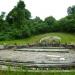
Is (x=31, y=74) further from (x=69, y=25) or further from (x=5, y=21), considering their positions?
(x=5, y=21)

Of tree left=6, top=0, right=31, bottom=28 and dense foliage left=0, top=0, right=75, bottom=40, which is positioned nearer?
dense foliage left=0, top=0, right=75, bottom=40

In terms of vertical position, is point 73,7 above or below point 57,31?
above

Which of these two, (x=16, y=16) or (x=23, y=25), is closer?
(x=23, y=25)

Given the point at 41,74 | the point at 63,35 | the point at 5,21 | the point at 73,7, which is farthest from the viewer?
the point at 73,7

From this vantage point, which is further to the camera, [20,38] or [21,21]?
[21,21]

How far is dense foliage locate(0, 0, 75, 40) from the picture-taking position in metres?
A: 31.4

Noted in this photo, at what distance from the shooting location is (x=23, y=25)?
37781 millimetres

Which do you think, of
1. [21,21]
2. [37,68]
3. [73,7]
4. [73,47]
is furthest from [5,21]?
[37,68]

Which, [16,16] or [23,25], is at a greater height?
[16,16]

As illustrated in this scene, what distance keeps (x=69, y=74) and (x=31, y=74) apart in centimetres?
84

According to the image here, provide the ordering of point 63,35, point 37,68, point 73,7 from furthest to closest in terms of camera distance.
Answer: point 73,7 → point 63,35 → point 37,68

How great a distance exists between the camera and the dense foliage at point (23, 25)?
31.4m

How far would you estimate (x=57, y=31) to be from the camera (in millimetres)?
33344

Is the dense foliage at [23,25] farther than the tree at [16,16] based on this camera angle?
No
